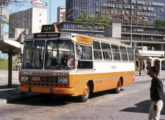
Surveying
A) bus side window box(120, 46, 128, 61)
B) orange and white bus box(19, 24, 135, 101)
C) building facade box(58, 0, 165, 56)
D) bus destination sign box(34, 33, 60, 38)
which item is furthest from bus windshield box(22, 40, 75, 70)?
building facade box(58, 0, 165, 56)

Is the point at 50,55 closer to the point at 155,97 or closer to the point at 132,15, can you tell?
the point at 155,97

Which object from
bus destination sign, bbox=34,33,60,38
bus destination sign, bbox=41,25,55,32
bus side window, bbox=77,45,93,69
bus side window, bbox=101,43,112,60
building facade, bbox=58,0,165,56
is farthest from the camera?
building facade, bbox=58,0,165,56

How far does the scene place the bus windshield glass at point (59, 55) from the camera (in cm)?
1209

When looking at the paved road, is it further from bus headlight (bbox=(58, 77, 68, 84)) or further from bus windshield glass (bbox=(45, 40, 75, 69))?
bus windshield glass (bbox=(45, 40, 75, 69))

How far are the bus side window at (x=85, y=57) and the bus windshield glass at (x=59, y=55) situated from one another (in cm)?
42

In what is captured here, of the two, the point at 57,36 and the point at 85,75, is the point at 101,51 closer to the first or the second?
the point at 85,75

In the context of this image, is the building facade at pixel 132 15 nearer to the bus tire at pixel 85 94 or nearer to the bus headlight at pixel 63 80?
the bus tire at pixel 85 94

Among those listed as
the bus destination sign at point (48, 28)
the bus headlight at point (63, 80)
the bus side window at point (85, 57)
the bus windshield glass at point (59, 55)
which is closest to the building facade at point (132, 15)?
the bus side window at point (85, 57)

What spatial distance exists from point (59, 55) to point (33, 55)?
4.01 feet

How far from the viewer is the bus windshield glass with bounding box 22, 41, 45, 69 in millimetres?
12484

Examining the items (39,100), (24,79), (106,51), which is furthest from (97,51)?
(24,79)

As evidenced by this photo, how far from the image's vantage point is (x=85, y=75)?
13.2m

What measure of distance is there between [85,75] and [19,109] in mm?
3323

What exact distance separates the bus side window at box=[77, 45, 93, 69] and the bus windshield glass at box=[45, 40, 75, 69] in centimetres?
42
